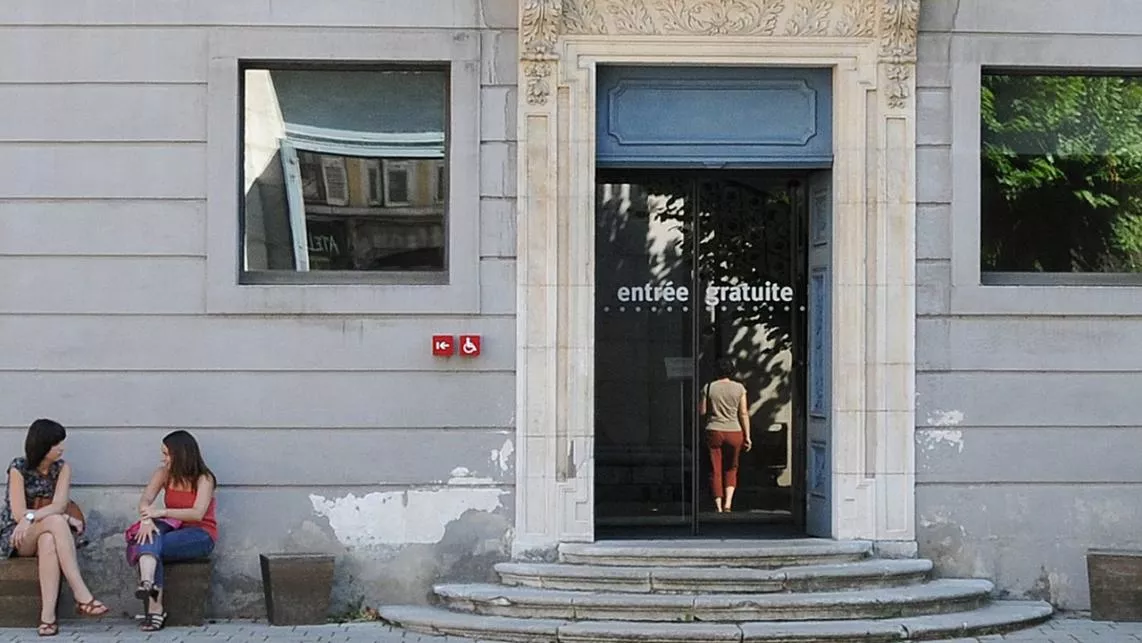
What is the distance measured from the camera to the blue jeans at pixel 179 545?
35.9 ft

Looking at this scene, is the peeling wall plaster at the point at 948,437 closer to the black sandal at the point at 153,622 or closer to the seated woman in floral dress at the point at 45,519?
the black sandal at the point at 153,622

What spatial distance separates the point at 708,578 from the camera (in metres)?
11.2

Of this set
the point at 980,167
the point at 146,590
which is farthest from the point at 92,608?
the point at 980,167

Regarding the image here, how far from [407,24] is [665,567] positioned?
4214 millimetres

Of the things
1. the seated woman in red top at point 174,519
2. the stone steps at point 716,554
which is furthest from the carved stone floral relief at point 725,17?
the seated woman in red top at point 174,519

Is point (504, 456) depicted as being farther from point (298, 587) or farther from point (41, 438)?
point (41, 438)

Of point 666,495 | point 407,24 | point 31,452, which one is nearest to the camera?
point 31,452

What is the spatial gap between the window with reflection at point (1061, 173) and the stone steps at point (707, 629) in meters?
2.72

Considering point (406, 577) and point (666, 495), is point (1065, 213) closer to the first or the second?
point (666, 495)

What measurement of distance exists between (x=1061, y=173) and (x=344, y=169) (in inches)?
209

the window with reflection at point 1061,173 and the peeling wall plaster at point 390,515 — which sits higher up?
the window with reflection at point 1061,173

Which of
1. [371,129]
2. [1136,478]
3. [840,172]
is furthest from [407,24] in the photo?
[1136,478]

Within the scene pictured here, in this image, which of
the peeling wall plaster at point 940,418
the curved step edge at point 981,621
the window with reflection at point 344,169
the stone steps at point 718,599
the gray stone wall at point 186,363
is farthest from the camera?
the window with reflection at point 344,169

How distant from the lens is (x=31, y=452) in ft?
36.4
